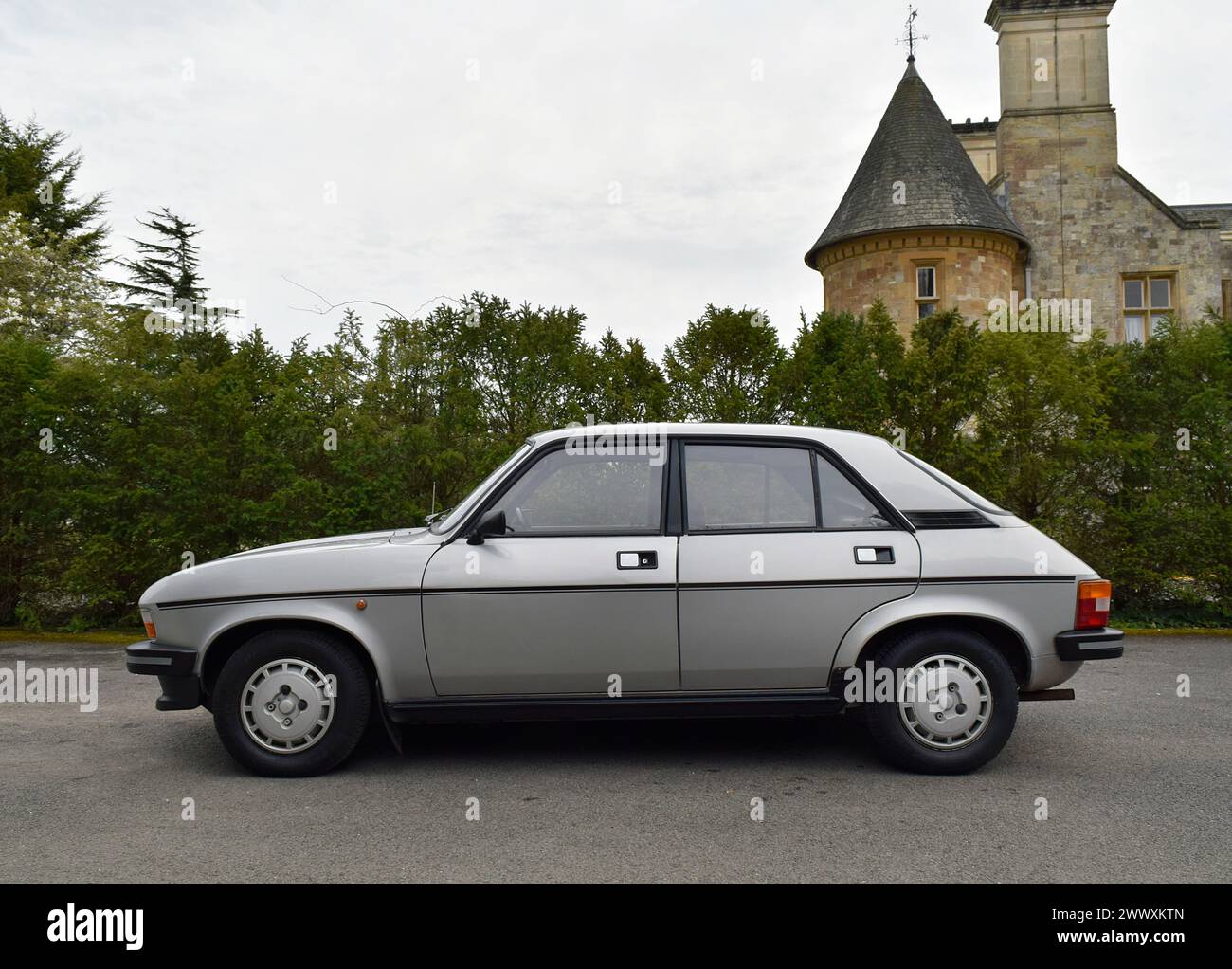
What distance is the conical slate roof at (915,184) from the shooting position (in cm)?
2628

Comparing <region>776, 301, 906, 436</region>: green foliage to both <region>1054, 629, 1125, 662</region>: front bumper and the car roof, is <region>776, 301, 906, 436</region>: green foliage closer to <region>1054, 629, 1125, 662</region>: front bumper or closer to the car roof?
the car roof

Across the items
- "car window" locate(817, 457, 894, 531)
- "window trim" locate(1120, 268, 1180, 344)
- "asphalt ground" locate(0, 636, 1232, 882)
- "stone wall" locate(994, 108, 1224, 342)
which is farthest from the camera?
"window trim" locate(1120, 268, 1180, 344)

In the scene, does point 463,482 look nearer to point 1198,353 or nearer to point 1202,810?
point 1202,810

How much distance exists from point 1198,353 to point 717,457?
744 cm

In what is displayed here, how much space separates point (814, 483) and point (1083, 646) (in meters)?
1.56

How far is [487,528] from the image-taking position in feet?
16.5

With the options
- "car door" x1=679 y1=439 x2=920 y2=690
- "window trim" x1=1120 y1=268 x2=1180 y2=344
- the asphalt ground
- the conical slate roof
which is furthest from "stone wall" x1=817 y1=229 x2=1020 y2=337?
"car door" x1=679 y1=439 x2=920 y2=690

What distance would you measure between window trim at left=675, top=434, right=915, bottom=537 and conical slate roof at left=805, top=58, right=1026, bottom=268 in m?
22.5

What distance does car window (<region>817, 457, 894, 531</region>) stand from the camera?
5.22 meters

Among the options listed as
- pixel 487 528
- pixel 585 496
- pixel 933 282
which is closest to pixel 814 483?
pixel 585 496

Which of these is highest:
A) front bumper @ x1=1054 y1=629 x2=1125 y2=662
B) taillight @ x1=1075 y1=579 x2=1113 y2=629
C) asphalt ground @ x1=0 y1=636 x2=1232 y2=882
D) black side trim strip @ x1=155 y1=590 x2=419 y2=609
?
black side trim strip @ x1=155 y1=590 x2=419 y2=609

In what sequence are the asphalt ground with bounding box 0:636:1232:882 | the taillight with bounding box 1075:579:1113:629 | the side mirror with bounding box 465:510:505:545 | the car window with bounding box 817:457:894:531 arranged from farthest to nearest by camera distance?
the car window with bounding box 817:457:894:531, the taillight with bounding box 1075:579:1113:629, the side mirror with bounding box 465:510:505:545, the asphalt ground with bounding box 0:636:1232:882
